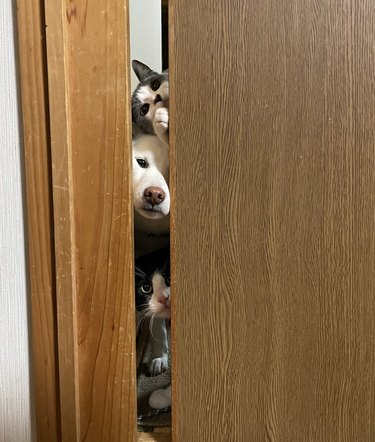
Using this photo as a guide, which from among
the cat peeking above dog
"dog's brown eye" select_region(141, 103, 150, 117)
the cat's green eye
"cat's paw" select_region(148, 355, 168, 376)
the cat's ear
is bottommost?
"cat's paw" select_region(148, 355, 168, 376)

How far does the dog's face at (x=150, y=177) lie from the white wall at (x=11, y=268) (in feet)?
0.53

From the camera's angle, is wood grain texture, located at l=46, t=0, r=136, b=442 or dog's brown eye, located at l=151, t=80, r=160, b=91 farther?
dog's brown eye, located at l=151, t=80, r=160, b=91

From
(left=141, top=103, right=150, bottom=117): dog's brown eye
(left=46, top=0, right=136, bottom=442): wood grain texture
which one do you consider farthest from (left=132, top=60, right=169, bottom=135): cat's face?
(left=46, top=0, right=136, bottom=442): wood grain texture

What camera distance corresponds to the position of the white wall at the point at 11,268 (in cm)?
69

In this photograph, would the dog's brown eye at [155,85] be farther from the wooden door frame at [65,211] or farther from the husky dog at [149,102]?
the wooden door frame at [65,211]

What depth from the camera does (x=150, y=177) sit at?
776mm

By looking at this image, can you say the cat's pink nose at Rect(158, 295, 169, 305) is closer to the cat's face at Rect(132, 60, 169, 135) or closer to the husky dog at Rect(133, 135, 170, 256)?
the husky dog at Rect(133, 135, 170, 256)

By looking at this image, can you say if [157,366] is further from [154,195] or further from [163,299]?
[154,195]

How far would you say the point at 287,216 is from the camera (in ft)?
2.39

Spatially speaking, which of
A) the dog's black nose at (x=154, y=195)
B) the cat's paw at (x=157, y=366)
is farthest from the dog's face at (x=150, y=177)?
the cat's paw at (x=157, y=366)

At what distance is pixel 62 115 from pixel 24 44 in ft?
0.33

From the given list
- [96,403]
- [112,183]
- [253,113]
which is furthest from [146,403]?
[253,113]

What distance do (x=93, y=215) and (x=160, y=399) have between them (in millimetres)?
314

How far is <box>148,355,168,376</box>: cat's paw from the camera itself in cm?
87
